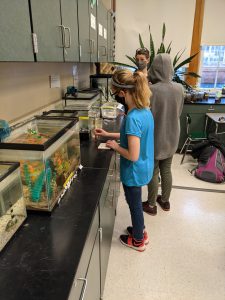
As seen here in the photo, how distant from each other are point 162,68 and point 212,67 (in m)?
2.91

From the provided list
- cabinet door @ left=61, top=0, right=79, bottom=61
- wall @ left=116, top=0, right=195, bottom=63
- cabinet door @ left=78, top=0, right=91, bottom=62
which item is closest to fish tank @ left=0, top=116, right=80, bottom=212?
cabinet door @ left=61, top=0, right=79, bottom=61

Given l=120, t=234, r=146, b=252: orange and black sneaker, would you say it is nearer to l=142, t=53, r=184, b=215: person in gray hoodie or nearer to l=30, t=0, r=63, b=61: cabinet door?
l=142, t=53, r=184, b=215: person in gray hoodie

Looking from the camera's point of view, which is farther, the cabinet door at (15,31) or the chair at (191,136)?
the chair at (191,136)

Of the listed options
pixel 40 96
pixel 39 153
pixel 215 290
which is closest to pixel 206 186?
pixel 215 290

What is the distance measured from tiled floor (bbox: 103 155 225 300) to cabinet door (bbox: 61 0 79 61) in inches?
60.6

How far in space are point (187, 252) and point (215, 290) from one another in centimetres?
35

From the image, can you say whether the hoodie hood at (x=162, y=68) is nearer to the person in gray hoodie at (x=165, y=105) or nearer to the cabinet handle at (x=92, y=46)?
the person in gray hoodie at (x=165, y=105)

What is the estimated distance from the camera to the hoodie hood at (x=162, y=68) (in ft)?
6.29

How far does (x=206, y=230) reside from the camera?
217 centimetres

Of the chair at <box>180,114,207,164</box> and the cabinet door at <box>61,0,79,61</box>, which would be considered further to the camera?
the chair at <box>180,114,207,164</box>

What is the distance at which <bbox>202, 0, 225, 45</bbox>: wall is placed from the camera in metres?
3.85

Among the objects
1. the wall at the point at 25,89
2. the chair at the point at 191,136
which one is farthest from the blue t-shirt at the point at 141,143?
the chair at the point at 191,136

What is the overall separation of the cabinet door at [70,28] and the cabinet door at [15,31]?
1.55 ft

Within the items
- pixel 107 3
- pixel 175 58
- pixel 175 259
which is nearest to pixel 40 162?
pixel 175 259
